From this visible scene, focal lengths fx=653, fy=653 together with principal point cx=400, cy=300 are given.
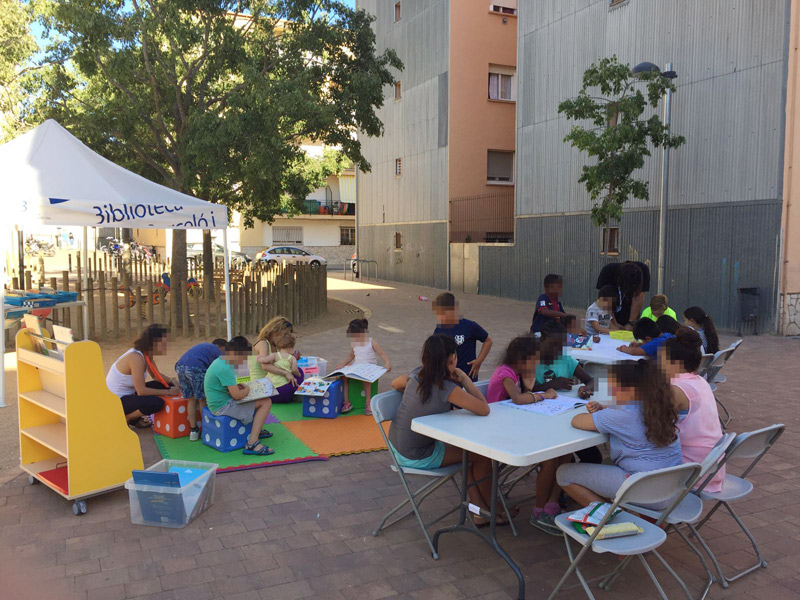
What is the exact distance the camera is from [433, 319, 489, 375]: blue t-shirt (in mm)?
5922

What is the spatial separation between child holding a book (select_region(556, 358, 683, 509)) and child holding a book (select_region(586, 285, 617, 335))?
12.3 feet

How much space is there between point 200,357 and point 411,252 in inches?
787

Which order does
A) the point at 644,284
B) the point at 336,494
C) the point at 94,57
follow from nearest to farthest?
the point at 336,494 → the point at 644,284 → the point at 94,57

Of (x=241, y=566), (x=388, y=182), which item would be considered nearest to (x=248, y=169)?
(x=241, y=566)

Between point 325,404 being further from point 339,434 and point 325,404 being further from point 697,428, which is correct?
point 697,428

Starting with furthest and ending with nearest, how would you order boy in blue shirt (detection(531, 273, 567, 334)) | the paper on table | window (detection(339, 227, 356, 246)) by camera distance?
window (detection(339, 227, 356, 246)) → boy in blue shirt (detection(531, 273, 567, 334)) → the paper on table

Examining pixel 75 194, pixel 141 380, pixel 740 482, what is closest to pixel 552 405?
pixel 740 482

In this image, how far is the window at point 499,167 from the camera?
2356 cm

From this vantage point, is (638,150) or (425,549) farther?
(638,150)

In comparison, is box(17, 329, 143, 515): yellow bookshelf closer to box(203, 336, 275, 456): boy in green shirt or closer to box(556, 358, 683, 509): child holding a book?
box(203, 336, 275, 456): boy in green shirt

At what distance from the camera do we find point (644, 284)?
300 inches

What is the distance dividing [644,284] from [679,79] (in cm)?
795

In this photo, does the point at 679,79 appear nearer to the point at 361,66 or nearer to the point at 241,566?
the point at 361,66

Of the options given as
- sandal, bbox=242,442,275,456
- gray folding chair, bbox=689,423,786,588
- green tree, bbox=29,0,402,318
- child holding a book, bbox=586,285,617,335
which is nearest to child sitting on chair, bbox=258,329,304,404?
sandal, bbox=242,442,275,456
